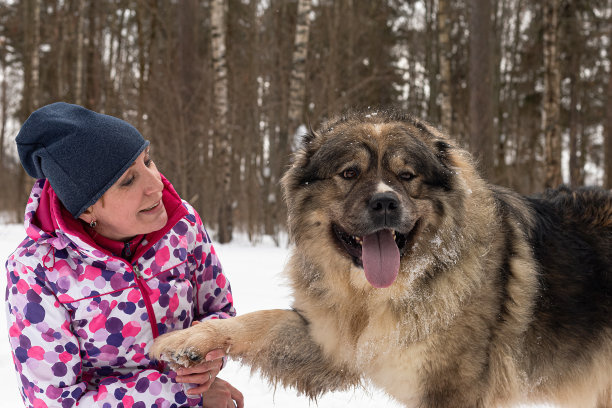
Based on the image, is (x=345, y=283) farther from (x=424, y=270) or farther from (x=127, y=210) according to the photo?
(x=127, y=210)

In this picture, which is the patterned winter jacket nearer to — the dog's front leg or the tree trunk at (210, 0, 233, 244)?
the dog's front leg

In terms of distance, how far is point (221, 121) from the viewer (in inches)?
458

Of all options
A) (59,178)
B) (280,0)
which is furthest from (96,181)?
(280,0)

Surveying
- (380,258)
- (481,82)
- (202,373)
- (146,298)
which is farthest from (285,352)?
(481,82)

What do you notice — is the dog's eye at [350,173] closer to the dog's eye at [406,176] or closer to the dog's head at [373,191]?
the dog's head at [373,191]

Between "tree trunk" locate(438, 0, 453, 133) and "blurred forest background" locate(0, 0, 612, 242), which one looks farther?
"tree trunk" locate(438, 0, 453, 133)

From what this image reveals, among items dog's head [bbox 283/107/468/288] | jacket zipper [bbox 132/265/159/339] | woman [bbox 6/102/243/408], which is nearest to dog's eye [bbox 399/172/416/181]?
dog's head [bbox 283/107/468/288]

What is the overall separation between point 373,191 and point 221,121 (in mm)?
9707

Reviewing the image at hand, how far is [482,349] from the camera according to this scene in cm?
Result: 240

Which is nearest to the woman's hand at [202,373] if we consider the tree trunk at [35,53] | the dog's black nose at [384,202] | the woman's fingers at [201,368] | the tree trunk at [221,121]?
the woman's fingers at [201,368]

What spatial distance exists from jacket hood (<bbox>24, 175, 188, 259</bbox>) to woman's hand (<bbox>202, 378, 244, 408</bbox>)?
0.84 metres

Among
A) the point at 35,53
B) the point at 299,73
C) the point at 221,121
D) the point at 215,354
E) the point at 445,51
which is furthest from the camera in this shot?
the point at 35,53

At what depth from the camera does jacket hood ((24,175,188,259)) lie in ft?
6.56

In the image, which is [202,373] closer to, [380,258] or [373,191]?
[380,258]
